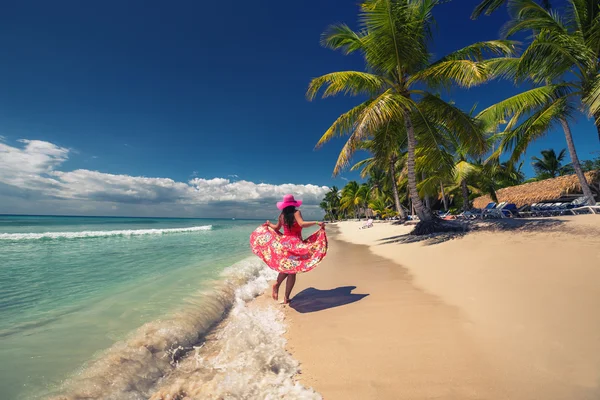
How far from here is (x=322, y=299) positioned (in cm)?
413

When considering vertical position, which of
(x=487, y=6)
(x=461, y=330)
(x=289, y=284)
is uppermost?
(x=487, y=6)

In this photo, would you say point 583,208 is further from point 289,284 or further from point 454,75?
point 289,284

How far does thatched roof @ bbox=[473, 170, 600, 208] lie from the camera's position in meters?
17.1

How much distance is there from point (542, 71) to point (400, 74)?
16.6 ft

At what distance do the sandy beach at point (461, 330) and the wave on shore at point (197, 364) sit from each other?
227 mm

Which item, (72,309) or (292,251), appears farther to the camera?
(72,309)

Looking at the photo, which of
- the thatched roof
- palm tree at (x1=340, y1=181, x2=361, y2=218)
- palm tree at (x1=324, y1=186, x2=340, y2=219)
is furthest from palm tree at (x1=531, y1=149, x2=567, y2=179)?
palm tree at (x1=324, y1=186, x2=340, y2=219)

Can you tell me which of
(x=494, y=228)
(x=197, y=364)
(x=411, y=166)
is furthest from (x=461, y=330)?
(x=411, y=166)

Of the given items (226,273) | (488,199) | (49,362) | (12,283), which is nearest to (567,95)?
(226,273)

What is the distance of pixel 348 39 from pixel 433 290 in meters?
9.54

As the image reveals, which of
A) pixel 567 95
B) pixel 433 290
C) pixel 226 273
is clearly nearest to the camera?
pixel 433 290

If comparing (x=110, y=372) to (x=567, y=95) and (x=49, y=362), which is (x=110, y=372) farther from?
(x=567, y=95)

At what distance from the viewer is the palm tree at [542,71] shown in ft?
26.2

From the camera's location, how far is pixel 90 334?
3125mm
